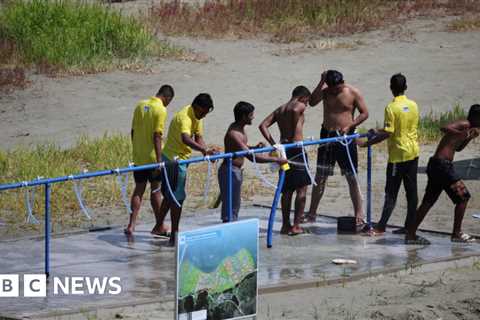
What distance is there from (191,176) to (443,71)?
8689mm

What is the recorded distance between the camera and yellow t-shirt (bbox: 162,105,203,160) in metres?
13.3

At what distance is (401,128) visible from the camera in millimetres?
13500

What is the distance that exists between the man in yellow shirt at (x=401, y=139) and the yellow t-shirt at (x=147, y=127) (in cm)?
220

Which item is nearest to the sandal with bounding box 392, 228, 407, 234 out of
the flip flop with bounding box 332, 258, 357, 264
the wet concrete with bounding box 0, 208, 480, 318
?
the wet concrete with bounding box 0, 208, 480, 318

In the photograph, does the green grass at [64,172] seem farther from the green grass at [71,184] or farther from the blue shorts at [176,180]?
the blue shorts at [176,180]

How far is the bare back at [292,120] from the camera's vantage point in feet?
44.9

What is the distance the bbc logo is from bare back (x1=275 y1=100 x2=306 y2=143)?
326 centimetres

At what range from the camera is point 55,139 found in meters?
19.9

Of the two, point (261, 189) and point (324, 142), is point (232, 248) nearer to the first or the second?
point (324, 142)

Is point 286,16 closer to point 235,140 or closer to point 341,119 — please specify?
point 341,119

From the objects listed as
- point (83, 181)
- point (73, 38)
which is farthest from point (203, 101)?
point (73, 38)

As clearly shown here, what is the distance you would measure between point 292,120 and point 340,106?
718 millimetres

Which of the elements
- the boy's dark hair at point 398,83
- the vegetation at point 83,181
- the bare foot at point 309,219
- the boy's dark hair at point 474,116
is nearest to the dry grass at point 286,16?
the vegetation at point 83,181

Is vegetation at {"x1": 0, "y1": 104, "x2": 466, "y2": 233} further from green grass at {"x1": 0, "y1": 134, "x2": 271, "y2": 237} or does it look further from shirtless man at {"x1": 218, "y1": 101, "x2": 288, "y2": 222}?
shirtless man at {"x1": 218, "y1": 101, "x2": 288, "y2": 222}
